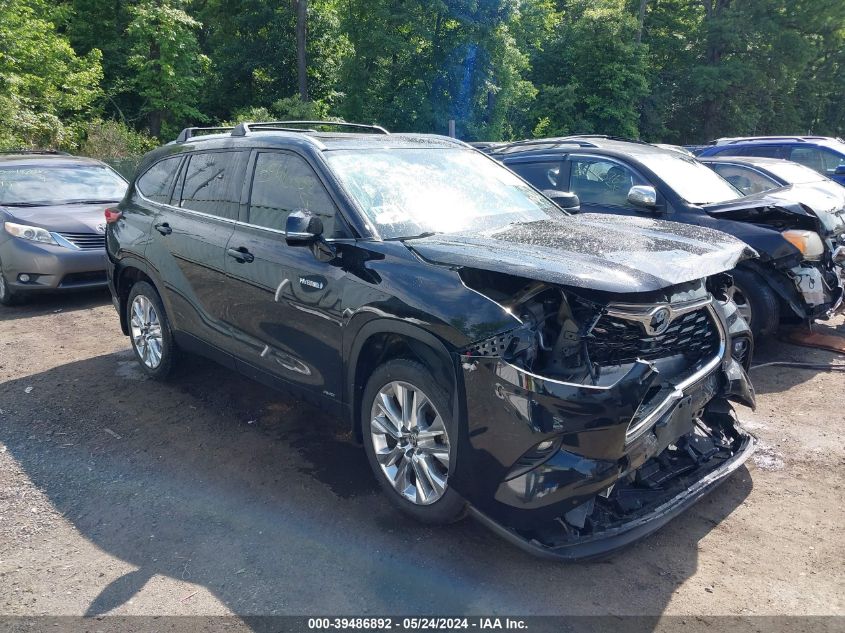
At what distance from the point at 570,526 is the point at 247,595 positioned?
4.79 feet

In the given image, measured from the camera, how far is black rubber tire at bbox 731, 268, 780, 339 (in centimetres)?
597

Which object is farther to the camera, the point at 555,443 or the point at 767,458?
the point at 767,458

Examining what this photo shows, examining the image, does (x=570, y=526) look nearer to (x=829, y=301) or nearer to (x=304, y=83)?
(x=829, y=301)

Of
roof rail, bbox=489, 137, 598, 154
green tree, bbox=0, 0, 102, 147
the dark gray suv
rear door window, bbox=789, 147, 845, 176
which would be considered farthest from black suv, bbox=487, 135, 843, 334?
green tree, bbox=0, 0, 102, 147

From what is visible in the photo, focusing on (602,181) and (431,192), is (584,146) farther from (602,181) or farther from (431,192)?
(431,192)

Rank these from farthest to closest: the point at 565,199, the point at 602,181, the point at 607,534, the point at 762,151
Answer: the point at 762,151 → the point at 602,181 → the point at 565,199 → the point at 607,534

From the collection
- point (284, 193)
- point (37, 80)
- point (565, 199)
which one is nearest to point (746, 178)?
point (565, 199)

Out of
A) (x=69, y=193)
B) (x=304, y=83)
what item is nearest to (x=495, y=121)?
(x=304, y=83)

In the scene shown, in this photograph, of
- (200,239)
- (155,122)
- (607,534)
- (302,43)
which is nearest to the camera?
(607,534)

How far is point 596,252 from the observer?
334 centimetres

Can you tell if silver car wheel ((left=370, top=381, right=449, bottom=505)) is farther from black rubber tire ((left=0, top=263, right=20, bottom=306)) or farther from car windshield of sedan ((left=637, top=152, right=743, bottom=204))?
black rubber tire ((left=0, top=263, right=20, bottom=306))

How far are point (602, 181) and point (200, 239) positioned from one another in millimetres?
4165

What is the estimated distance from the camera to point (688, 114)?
3316 centimetres

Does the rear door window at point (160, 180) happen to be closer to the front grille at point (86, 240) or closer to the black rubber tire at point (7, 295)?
the front grille at point (86, 240)
